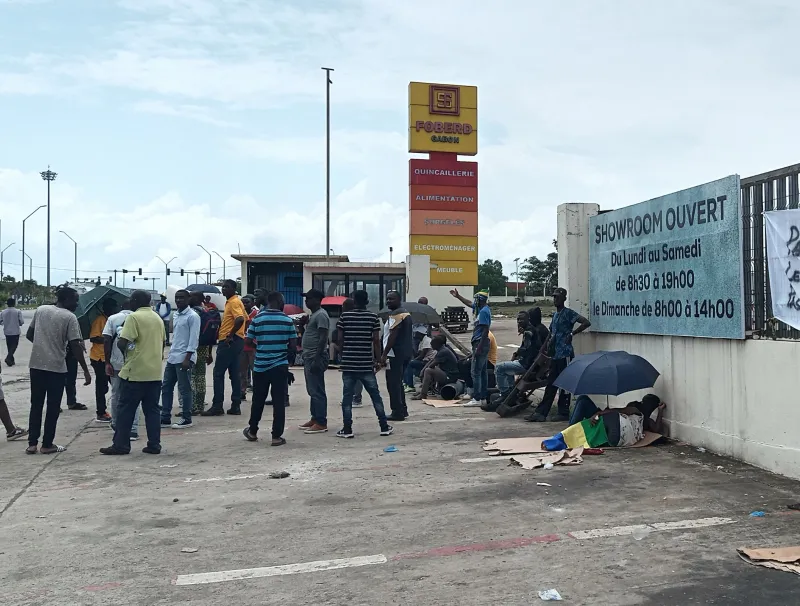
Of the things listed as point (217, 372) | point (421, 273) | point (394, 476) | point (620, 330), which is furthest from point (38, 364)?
point (421, 273)

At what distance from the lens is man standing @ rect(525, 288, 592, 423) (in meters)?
10.2

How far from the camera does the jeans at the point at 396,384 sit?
10297mm

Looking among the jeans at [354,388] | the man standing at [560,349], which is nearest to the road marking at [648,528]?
the jeans at [354,388]

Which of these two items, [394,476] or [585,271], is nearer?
[394,476]

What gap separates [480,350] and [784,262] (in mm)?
5399

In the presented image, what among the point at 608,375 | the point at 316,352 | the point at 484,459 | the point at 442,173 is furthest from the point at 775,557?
the point at 442,173

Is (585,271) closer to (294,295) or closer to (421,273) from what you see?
(421,273)

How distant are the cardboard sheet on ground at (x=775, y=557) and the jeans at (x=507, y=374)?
267 inches

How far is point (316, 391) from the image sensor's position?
31.4 ft

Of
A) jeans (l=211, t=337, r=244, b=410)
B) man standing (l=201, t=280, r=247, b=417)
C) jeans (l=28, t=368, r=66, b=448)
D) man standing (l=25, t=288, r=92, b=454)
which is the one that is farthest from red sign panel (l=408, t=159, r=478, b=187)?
jeans (l=28, t=368, r=66, b=448)

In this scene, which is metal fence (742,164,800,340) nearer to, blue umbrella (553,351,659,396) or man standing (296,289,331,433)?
blue umbrella (553,351,659,396)

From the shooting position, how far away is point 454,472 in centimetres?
727

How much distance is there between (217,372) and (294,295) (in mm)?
23558

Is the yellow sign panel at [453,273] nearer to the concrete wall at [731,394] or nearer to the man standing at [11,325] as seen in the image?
the man standing at [11,325]
